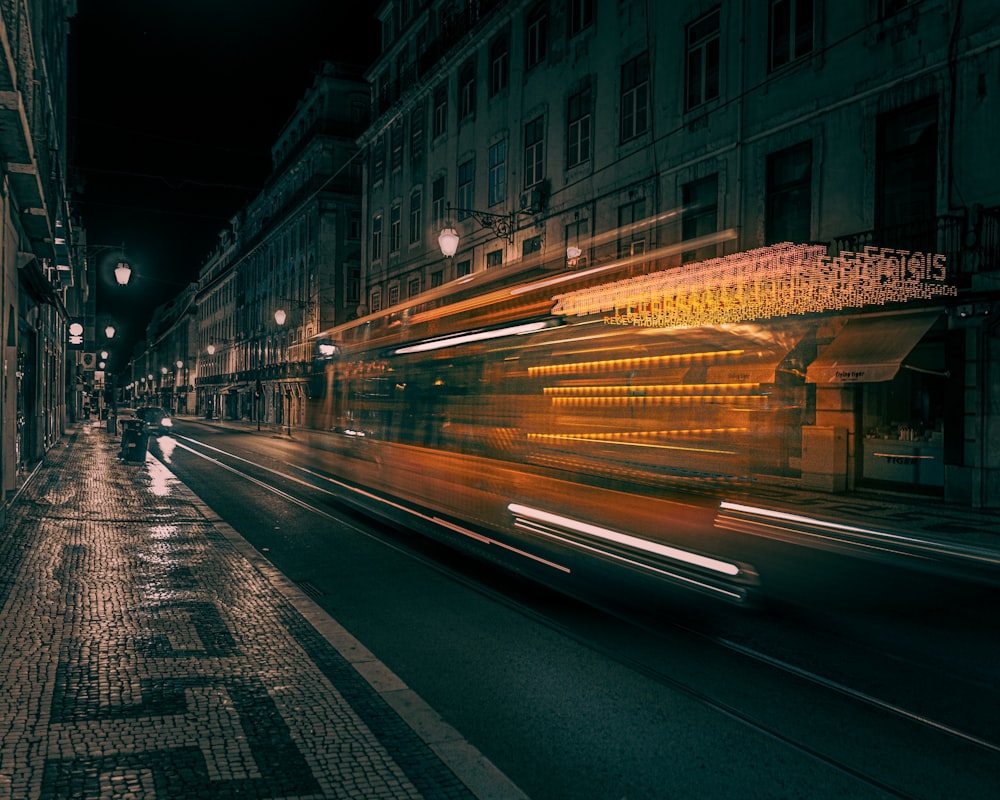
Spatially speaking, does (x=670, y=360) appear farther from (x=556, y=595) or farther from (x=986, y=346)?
(x=986, y=346)

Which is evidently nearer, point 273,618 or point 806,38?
point 273,618

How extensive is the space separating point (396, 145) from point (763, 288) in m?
30.9

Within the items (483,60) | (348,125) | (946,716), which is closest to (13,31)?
(946,716)

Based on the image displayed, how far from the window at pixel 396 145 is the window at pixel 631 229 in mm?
18900

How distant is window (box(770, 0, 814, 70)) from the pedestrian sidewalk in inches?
644

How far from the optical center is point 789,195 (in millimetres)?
18922

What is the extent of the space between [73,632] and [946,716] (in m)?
6.18

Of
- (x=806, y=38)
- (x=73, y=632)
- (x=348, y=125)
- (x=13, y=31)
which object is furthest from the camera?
(x=348, y=125)

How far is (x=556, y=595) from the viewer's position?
7.83 m

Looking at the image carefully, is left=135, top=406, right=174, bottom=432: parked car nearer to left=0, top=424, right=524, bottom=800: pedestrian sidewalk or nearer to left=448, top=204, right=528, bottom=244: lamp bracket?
left=448, top=204, right=528, bottom=244: lamp bracket

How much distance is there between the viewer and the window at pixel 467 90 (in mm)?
32812

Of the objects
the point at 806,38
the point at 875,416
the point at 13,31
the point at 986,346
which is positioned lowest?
the point at 875,416

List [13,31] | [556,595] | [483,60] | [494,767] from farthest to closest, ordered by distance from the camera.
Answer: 1. [483,60]
2. [13,31]
3. [556,595]
4. [494,767]

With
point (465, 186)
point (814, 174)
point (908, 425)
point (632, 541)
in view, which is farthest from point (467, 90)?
point (632, 541)
